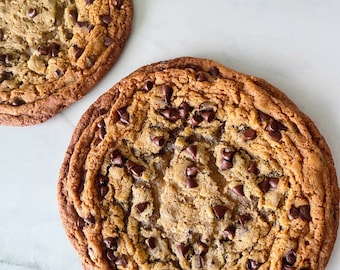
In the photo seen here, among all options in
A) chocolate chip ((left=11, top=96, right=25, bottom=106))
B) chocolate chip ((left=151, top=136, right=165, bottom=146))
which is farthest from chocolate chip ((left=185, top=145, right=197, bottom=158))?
chocolate chip ((left=11, top=96, right=25, bottom=106))

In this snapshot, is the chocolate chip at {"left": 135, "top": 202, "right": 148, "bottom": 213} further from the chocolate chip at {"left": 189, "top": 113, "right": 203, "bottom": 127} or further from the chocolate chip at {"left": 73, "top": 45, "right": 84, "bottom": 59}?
the chocolate chip at {"left": 73, "top": 45, "right": 84, "bottom": 59}

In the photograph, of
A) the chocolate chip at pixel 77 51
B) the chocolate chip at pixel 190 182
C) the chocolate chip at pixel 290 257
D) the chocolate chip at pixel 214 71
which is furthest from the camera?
the chocolate chip at pixel 77 51

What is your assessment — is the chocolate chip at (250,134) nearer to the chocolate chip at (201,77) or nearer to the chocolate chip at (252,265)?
the chocolate chip at (201,77)

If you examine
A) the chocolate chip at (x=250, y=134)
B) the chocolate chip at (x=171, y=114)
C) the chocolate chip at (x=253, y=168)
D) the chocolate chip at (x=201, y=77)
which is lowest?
the chocolate chip at (x=171, y=114)

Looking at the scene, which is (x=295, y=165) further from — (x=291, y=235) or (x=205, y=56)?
(x=205, y=56)

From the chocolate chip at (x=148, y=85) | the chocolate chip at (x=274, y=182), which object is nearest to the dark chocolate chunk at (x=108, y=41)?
the chocolate chip at (x=148, y=85)

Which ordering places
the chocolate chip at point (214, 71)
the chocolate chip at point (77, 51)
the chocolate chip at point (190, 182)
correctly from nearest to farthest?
the chocolate chip at point (190, 182) < the chocolate chip at point (214, 71) < the chocolate chip at point (77, 51)

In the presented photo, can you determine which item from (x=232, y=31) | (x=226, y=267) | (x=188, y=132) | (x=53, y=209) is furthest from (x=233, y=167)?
(x=53, y=209)
